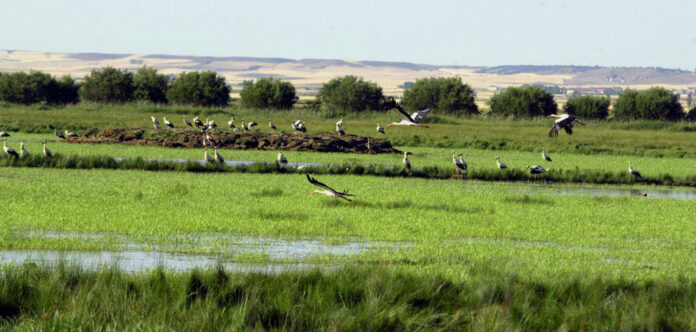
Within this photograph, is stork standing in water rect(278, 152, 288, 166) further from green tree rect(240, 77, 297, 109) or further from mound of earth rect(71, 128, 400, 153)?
green tree rect(240, 77, 297, 109)

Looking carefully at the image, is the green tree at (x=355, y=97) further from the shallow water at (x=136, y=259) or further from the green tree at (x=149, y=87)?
the shallow water at (x=136, y=259)

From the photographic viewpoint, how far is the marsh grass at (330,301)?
8836mm

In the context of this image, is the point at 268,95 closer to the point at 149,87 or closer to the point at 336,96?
the point at 336,96

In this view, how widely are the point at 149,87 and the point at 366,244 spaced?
84670 mm

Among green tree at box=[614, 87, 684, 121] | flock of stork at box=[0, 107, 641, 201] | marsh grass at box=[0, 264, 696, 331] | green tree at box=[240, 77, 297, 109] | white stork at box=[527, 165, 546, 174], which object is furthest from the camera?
green tree at box=[240, 77, 297, 109]

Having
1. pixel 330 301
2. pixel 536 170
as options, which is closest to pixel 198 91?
pixel 536 170

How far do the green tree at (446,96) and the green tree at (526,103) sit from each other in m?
3.58

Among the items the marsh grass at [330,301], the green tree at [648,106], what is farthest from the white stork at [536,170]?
the green tree at [648,106]

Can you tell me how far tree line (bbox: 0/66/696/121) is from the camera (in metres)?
93.4

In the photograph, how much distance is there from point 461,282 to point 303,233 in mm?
6349

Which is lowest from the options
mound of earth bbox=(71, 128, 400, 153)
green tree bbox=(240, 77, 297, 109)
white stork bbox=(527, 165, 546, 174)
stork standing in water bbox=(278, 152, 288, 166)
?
green tree bbox=(240, 77, 297, 109)

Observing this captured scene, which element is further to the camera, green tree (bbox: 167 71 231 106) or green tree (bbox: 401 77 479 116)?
green tree (bbox: 167 71 231 106)

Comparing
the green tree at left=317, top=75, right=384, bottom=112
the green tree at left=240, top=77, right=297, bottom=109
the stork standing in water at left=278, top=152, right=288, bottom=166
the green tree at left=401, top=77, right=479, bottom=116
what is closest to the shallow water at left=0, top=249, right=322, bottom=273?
the stork standing in water at left=278, top=152, right=288, bottom=166

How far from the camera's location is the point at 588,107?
9412 cm
